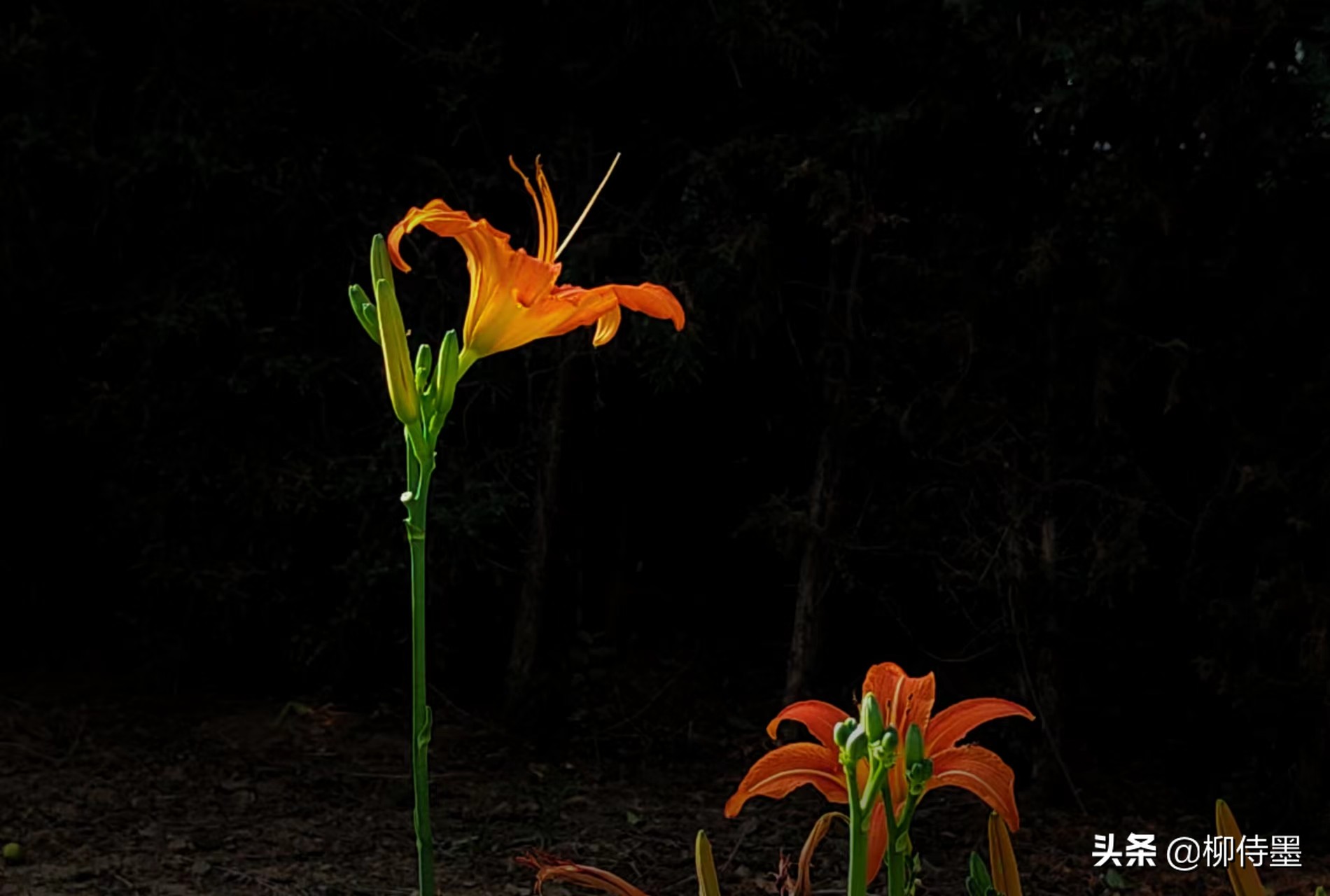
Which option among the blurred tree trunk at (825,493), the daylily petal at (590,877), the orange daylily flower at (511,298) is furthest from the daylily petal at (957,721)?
the blurred tree trunk at (825,493)

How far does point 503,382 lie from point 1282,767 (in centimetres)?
180

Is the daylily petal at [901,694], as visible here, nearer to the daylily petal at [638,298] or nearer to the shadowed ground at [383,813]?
the daylily petal at [638,298]

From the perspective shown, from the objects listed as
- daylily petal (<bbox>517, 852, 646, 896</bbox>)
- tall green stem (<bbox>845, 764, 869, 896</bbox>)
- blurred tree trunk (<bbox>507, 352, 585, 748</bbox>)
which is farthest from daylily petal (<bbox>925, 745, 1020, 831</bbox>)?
blurred tree trunk (<bbox>507, 352, 585, 748</bbox>)

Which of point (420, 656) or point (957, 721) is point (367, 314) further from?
point (957, 721)

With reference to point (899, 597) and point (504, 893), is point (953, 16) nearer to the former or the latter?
point (899, 597)

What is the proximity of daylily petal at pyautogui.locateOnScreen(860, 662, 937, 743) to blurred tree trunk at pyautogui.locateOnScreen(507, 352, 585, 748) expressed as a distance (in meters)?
2.52

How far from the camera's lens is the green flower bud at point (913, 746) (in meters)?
0.87

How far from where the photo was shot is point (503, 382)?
3496mm

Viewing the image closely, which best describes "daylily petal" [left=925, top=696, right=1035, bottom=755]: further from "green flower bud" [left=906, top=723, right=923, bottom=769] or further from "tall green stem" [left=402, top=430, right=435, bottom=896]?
"tall green stem" [left=402, top=430, right=435, bottom=896]

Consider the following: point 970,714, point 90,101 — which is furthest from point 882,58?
point 970,714

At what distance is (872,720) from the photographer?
845 millimetres

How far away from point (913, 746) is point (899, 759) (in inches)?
3.4

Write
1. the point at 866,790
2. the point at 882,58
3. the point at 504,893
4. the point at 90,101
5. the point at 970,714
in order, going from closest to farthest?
the point at 866,790 → the point at 970,714 → the point at 504,893 → the point at 882,58 → the point at 90,101
